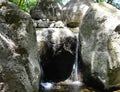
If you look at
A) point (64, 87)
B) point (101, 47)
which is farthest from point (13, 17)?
point (64, 87)

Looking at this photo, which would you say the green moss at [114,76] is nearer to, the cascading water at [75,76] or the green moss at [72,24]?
the cascading water at [75,76]

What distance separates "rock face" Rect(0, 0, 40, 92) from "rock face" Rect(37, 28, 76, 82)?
10.8 ft

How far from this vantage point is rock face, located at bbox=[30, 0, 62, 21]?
55.7 feet

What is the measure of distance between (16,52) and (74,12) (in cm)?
1005

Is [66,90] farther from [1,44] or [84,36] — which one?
[1,44]

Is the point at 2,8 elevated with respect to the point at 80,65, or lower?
elevated

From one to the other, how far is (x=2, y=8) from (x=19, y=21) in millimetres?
500

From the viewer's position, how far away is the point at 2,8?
6543 mm

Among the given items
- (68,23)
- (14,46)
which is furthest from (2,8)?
(68,23)

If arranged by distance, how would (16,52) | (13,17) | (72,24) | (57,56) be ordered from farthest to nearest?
(72,24)
(57,56)
(13,17)
(16,52)

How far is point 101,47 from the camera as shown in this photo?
8.37m

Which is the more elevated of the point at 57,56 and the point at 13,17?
the point at 13,17

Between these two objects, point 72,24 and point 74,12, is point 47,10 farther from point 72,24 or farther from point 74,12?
point 72,24

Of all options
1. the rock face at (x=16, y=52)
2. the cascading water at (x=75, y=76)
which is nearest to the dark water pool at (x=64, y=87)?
the cascading water at (x=75, y=76)
